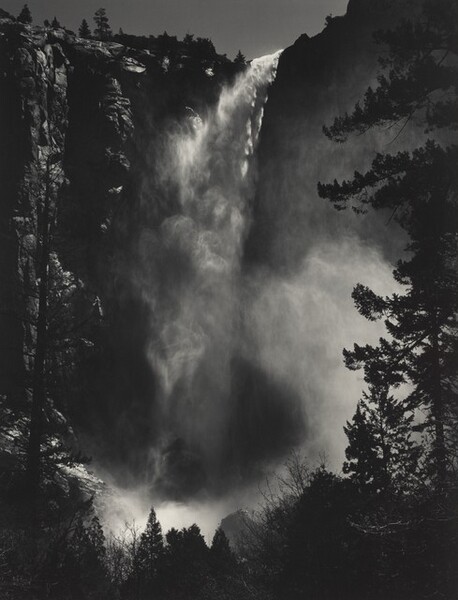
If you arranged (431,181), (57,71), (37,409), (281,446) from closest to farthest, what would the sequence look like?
(431,181) < (37,409) < (57,71) < (281,446)

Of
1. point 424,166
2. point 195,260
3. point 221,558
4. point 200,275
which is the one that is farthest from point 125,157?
point 424,166

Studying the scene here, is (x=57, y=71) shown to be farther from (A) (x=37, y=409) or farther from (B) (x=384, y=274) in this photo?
(A) (x=37, y=409)

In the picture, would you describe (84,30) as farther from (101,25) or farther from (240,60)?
(240,60)

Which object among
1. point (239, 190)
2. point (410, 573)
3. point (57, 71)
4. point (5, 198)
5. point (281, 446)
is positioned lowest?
point (410, 573)

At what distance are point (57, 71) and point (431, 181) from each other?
53.0m

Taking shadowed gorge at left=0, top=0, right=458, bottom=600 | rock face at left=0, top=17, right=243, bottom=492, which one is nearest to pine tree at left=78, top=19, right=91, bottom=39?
shadowed gorge at left=0, top=0, right=458, bottom=600

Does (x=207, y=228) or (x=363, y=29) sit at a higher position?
(x=363, y=29)

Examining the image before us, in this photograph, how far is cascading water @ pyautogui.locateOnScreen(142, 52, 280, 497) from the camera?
57875 mm

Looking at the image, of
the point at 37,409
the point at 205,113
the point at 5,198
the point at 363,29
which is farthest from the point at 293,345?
the point at 37,409

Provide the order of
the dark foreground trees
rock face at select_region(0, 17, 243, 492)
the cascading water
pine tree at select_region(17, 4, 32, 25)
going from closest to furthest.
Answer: the dark foreground trees → rock face at select_region(0, 17, 243, 492) → the cascading water → pine tree at select_region(17, 4, 32, 25)

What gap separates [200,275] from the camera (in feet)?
204

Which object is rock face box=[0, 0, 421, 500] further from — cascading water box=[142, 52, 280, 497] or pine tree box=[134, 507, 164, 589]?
pine tree box=[134, 507, 164, 589]

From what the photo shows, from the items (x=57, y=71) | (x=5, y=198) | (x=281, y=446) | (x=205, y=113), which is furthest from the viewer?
(x=205, y=113)

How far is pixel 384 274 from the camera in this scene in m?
64.7
